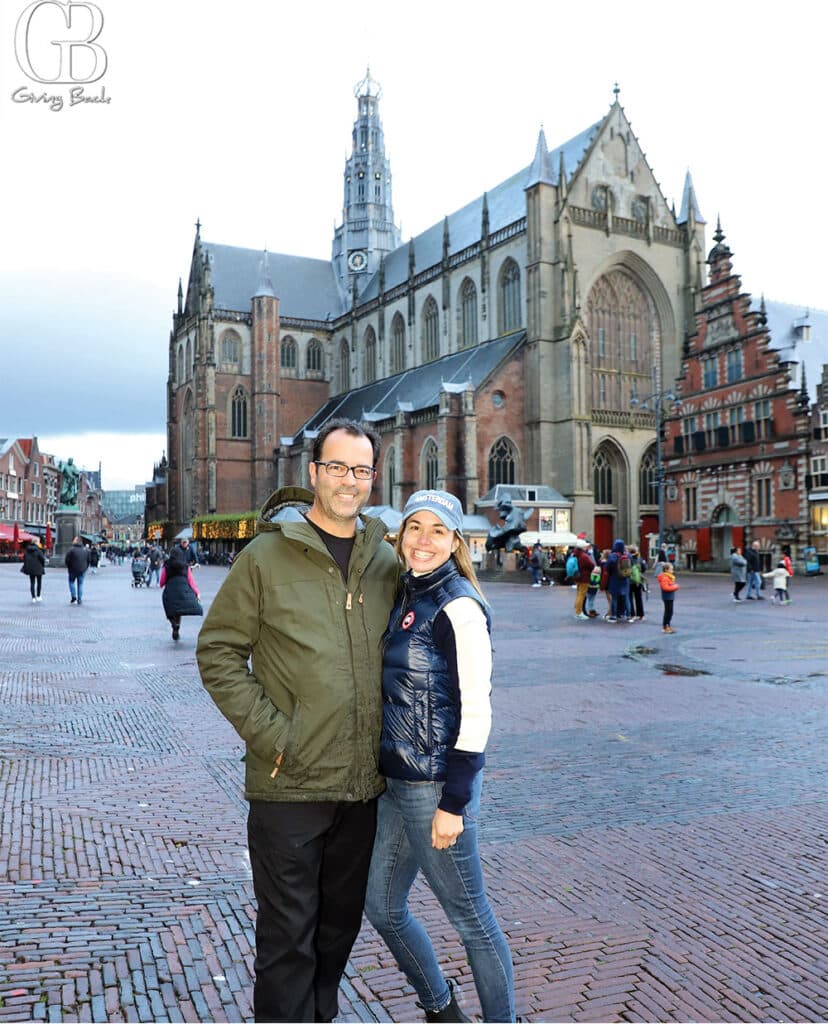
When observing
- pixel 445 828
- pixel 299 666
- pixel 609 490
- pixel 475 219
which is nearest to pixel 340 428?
pixel 299 666

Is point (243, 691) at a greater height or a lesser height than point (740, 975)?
greater

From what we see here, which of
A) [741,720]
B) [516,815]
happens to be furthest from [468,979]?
[741,720]

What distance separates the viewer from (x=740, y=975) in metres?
3.09

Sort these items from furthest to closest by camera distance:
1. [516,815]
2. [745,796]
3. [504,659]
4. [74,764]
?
[504,659] → [74,764] → [745,796] → [516,815]

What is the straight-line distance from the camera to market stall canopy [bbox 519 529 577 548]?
115ft

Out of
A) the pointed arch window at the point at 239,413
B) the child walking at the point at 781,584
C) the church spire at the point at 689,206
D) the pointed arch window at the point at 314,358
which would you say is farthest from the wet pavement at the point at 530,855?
the pointed arch window at the point at 314,358

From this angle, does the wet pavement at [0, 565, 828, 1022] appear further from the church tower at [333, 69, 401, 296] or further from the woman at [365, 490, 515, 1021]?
the church tower at [333, 69, 401, 296]

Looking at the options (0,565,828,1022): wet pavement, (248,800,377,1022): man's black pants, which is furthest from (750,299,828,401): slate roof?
(248,800,377,1022): man's black pants

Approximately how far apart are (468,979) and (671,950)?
0.84m

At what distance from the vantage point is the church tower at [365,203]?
68.7 metres

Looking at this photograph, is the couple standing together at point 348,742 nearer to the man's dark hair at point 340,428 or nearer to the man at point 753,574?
the man's dark hair at point 340,428

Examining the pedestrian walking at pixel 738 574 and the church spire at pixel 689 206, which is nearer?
the pedestrian walking at pixel 738 574

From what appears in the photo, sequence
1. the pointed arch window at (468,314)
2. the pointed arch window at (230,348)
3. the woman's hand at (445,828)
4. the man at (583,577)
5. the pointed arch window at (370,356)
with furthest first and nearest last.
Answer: the pointed arch window at (230,348)
the pointed arch window at (370,356)
the pointed arch window at (468,314)
the man at (583,577)
the woman's hand at (445,828)

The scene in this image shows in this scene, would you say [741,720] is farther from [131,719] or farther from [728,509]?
[728,509]
